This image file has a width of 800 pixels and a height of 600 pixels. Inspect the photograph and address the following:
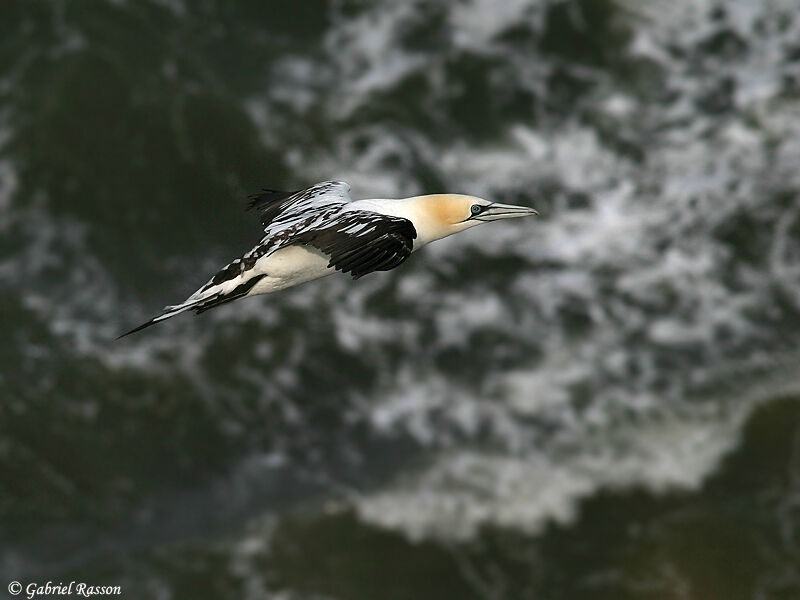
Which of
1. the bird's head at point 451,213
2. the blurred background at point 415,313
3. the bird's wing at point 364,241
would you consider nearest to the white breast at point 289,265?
the bird's wing at point 364,241

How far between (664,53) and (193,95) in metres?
8.11

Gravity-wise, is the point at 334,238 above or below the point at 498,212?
below

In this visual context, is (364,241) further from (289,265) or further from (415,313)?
(415,313)

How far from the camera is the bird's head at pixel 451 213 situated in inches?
447

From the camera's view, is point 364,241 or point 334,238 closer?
point 364,241

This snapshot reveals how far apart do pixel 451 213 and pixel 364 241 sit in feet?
4.49

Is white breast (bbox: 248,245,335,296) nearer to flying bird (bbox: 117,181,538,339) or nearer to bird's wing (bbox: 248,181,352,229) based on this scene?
flying bird (bbox: 117,181,538,339)

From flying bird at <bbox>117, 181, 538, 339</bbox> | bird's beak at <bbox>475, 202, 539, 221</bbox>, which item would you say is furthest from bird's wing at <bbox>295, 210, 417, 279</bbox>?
bird's beak at <bbox>475, 202, 539, 221</bbox>

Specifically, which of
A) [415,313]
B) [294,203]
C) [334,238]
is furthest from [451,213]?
[415,313]

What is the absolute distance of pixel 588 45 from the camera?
24344 mm

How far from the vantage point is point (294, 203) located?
1258 centimetres

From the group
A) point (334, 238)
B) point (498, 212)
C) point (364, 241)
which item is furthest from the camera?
point (498, 212)

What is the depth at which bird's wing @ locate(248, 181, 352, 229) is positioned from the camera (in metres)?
12.1

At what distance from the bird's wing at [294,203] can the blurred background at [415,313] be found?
416 centimetres
